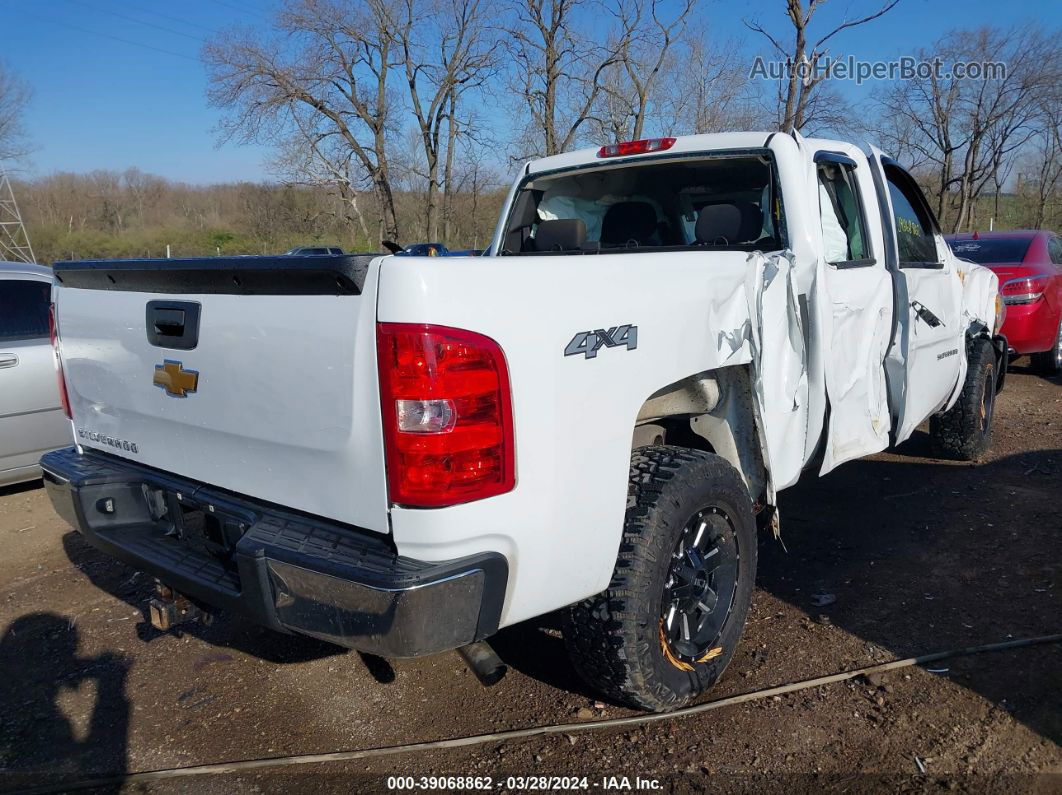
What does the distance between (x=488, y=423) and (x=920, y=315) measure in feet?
10.5

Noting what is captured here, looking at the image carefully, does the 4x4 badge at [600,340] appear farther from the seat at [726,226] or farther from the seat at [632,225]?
the seat at [632,225]

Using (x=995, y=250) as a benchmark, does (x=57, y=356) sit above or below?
below

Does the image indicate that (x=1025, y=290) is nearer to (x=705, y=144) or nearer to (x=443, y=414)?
(x=705, y=144)

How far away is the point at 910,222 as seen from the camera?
4.71 meters

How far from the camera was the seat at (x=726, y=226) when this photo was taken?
11.8 ft

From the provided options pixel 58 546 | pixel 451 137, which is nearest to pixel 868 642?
pixel 58 546

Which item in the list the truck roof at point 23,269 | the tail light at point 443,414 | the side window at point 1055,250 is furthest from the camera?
the side window at point 1055,250

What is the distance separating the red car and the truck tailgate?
8177 mm

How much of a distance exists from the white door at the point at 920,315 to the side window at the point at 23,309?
18.0 ft

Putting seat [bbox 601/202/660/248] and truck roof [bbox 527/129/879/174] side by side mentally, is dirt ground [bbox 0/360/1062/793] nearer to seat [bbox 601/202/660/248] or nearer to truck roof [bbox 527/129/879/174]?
seat [bbox 601/202/660/248]

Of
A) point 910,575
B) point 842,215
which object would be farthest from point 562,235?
point 910,575

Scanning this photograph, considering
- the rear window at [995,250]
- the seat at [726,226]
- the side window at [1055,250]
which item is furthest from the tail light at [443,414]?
the side window at [1055,250]

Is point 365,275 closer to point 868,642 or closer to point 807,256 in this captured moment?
point 807,256

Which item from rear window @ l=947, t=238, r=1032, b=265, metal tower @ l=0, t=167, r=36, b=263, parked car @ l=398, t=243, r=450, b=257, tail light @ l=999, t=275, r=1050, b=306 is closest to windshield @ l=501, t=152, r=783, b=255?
parked car @ l=398, t=243, r=450, b=257
